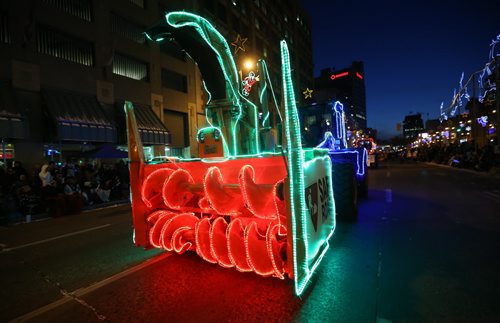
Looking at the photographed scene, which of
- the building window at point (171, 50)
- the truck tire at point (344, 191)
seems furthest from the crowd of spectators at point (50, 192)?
the building window at point (171, 50)

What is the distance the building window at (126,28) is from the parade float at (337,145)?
621 inches

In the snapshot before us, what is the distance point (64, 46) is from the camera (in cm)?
1574

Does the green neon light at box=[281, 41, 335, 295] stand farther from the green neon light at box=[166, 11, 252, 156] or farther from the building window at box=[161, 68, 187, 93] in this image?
Result: the building window at box=[161, 68, 187, 93]

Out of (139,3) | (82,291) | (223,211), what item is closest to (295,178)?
(223,211)

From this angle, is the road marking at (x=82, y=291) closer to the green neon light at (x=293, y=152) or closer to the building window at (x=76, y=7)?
the green neon light at (x=293, y=152)

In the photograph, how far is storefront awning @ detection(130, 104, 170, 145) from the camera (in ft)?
60.7

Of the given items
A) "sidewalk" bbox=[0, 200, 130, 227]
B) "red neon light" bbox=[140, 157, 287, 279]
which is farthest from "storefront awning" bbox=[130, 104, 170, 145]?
"red neon light" bbox=[140, 157, 287, 279]

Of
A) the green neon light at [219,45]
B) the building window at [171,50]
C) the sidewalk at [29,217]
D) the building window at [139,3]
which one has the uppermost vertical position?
the building window at [139,3]

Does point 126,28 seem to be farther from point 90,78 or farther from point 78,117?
point 78,117

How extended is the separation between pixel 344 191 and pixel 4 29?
16.6 meters

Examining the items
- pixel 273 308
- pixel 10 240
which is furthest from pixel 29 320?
pixel 10 240

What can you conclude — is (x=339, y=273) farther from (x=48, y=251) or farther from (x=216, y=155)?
(x=48, y=251)

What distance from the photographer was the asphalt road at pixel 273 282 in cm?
285

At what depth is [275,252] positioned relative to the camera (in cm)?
312
